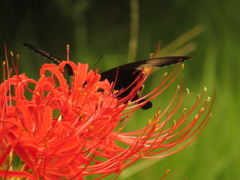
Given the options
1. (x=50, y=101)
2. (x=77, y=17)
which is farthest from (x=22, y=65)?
(x=50, y=101)

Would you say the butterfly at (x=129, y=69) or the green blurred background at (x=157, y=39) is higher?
the green blurred background at (x=157, y=39)

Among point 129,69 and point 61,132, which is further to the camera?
point 129,69

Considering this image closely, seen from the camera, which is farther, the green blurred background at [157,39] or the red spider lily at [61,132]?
the green blurred background at [157,39]

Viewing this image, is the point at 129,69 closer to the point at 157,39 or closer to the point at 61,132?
the point at 61,132

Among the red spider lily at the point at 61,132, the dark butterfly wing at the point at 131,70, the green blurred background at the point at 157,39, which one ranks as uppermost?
the green blurred background at the point at 157,39

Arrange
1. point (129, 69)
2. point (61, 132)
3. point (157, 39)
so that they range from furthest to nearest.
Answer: point (157, 39) < point (129, 69) < point (61, 132)

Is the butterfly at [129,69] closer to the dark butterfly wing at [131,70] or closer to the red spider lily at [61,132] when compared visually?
the dark butterfly wing at [131,70]

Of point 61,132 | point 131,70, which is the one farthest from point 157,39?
point 61,132

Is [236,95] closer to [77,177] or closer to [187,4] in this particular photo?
[187,4]

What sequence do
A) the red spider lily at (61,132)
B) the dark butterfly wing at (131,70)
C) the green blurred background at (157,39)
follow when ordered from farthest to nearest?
the green blurred background at (157,39)
the dark butterfly wing at (131,70)
the red spider lily at (61,132)

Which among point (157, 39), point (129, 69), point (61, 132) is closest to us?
point (61, 132)

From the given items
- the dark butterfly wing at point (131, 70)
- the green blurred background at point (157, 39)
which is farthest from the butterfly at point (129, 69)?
the green blurred background at point (157, 39)
